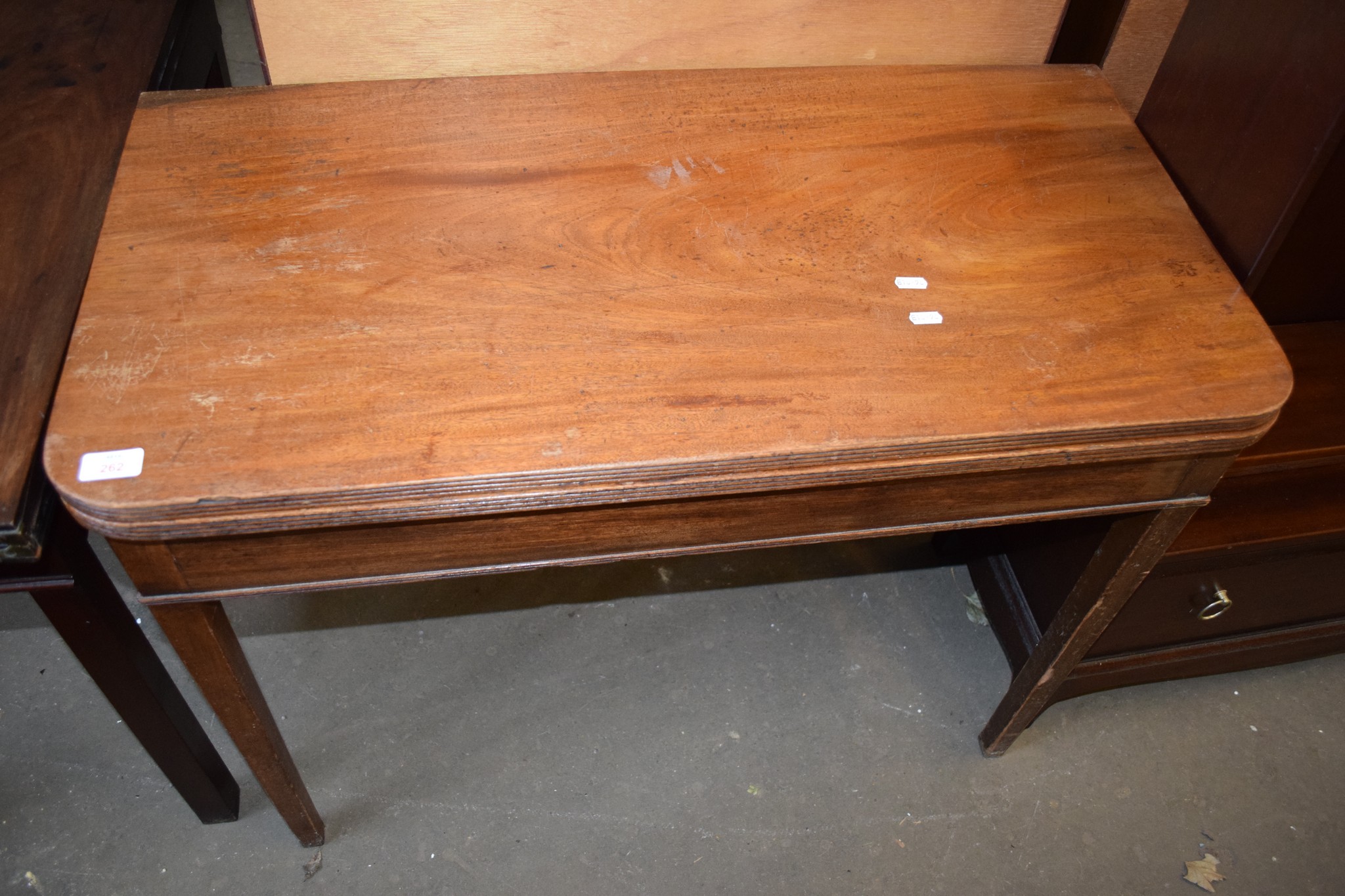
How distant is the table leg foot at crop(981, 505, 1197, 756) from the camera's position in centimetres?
116

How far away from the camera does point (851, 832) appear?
155 cm

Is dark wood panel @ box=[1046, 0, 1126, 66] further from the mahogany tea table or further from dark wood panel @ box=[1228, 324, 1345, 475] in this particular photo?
dark wood panel @ box=[1228, 324, 1345, 475]

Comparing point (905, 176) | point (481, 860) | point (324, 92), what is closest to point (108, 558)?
point (481, 860)

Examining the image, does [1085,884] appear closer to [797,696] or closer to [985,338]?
[797,696]

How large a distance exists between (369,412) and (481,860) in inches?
35.3

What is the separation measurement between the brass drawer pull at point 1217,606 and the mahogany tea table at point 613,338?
0.26 m

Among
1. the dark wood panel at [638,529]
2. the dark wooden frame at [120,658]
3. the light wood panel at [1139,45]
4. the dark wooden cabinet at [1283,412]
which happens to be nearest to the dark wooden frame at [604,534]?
the dark wood panel at [638,529]

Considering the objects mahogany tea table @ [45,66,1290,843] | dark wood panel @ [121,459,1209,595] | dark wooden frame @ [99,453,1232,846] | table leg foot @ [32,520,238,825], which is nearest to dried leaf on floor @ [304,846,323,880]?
table leg foot @ [32,520,238,825]

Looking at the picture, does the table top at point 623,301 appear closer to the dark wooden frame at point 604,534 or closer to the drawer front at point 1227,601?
the dark wooden frame at point 604,534

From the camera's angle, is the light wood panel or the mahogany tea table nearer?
the mahogany tea table

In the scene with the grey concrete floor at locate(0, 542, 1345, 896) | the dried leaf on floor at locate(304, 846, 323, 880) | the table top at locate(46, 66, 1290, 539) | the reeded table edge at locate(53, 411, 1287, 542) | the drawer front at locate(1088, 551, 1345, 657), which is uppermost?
the table top at locate(46, 66, 1290, 539)

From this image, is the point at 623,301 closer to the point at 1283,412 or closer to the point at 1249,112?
the point at 1249,112

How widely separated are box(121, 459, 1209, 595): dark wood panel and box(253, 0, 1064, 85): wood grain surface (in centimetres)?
69

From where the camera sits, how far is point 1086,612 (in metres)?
1.31
